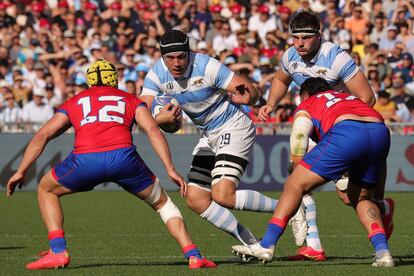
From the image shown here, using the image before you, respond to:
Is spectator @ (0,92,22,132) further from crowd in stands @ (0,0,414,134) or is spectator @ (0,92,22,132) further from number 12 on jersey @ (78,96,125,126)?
number 12 on jersey @ (78,96,125,126)

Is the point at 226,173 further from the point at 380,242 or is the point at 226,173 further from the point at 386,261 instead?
the point at 386,261

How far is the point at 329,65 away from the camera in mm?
11438

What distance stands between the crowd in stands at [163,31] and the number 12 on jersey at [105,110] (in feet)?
40.3

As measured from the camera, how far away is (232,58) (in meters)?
24.3

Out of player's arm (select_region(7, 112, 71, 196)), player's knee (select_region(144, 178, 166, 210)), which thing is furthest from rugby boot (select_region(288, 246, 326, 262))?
player's arm (select_region(7, 112, 71, 196))

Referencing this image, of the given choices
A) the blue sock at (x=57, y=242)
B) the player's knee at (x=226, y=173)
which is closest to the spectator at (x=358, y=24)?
the player's knee at (x=226, y=173)

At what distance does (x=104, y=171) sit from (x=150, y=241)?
362cm

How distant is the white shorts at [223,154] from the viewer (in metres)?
11.4

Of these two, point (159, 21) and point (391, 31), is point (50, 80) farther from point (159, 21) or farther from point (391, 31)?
point (391, 31)

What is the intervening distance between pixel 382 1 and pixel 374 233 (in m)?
17.2

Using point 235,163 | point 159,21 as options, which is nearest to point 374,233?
point 235,163

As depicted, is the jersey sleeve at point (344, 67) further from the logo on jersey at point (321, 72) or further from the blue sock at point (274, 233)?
the blue sock at point (274, 233)

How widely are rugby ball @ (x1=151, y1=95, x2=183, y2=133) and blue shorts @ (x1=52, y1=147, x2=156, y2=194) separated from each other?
0.64 metres

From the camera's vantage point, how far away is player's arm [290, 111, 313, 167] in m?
9.80
